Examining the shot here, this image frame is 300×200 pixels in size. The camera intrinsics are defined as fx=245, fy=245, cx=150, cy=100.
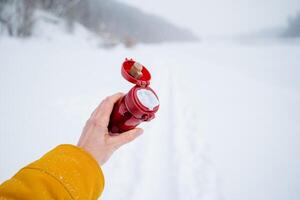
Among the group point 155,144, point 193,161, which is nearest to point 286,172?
point 193,161

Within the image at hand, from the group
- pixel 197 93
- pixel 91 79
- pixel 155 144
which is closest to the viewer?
pixel 155 144

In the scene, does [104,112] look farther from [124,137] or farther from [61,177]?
[61,177]

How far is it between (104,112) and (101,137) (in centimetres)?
13

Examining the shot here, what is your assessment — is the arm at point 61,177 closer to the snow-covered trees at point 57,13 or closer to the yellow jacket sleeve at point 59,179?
the yellow jacket sleeve at point 59,179

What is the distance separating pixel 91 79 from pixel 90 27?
20.1 feet

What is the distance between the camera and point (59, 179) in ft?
2.10

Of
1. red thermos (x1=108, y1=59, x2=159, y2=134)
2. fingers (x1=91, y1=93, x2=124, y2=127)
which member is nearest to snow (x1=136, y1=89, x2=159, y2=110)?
red thermos (x1=108, y1=59, x2=159, y2=134)

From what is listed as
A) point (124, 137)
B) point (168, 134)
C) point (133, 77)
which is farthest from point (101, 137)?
point (168, 134)

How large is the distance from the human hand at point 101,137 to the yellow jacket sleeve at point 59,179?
10 centimetres

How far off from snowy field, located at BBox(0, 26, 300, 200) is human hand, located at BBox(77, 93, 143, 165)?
1.02 metres

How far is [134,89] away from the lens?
1.00 m

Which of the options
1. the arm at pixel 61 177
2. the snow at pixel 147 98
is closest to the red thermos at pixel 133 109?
the snow at pixel 147 98

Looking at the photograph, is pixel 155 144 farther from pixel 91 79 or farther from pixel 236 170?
pixel 91 79

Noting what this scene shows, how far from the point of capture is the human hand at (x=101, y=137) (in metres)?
0.83
